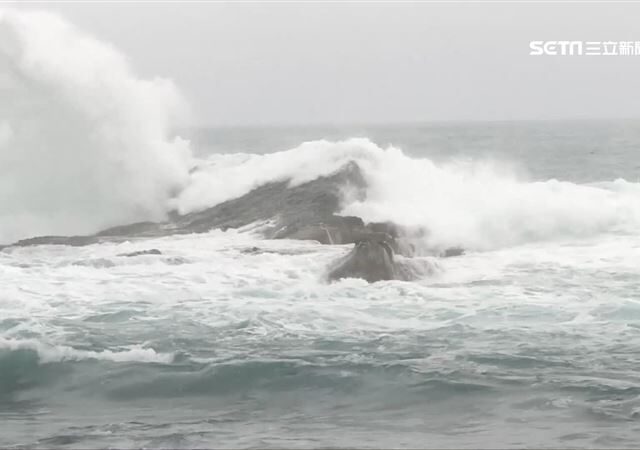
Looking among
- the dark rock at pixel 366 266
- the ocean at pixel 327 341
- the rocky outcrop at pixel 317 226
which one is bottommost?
the ocean at pixel 327 341

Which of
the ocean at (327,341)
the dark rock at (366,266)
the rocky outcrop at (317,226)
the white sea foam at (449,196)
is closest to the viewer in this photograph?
the ocean at (327,341)

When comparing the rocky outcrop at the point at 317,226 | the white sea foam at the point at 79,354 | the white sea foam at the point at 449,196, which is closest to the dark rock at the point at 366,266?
the rocky outcrop at the point at 317,226

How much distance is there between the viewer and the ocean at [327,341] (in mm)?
7148

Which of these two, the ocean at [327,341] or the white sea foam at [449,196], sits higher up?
Answer: the white sea foam at [449,196]

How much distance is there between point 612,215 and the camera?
1967 centimetres

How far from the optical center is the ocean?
7.15 metres

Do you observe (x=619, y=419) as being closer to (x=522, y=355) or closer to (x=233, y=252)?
(x=522, y=355)

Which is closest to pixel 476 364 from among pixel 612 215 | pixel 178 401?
pixel 178 401

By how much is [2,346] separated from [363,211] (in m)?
10.5

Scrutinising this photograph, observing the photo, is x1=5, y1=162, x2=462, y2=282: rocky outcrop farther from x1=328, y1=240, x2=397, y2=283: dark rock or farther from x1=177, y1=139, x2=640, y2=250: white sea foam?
x1=177, y1=139, x2=640, y2=250: white sea foam

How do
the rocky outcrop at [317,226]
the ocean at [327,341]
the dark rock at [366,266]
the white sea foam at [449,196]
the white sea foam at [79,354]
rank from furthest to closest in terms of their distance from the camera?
the white sea foam at [449,196]
the rocky outcrop at [317,226]
the dark rock at [366,266]
the white sea foam at [79,354]
the ocean at [327,341]

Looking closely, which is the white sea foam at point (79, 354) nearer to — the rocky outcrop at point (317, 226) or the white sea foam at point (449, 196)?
the rocky outcrop at point (317, 226)

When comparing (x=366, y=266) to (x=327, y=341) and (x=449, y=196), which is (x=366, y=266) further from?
(x=449, y=196)

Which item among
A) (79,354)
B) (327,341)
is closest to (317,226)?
(327,341)
